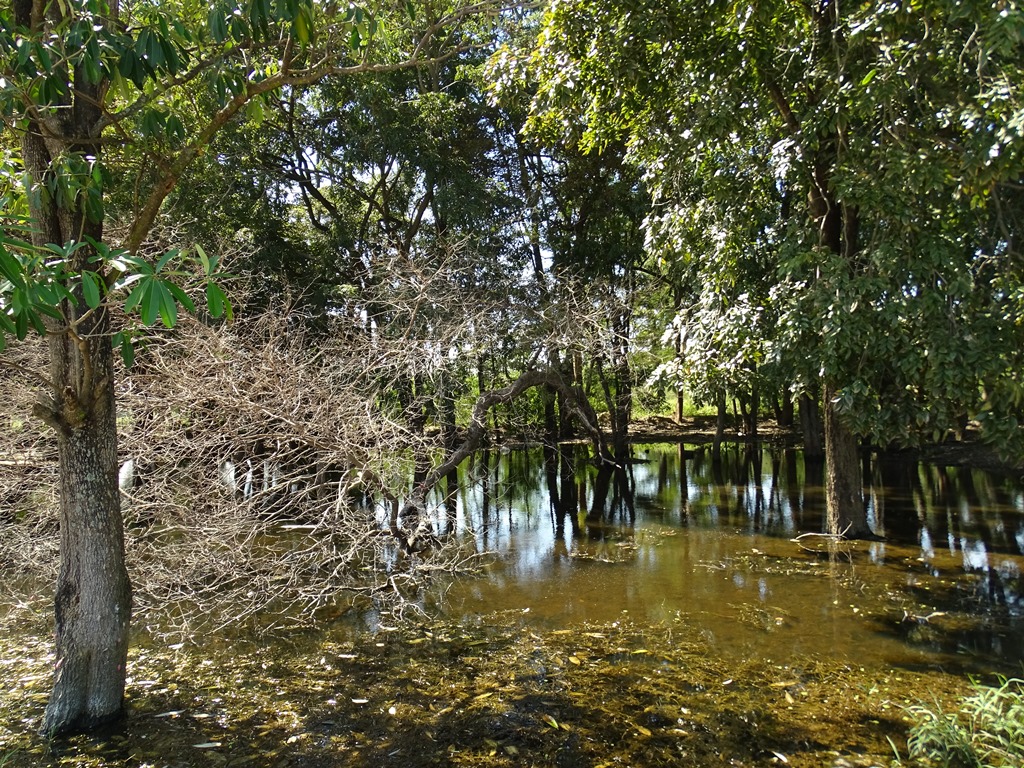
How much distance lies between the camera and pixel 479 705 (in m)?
4.54

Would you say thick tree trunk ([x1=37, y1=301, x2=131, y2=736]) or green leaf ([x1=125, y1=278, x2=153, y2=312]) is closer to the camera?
green leaf ([x1=125, y1=278, x2=153, y2=312])

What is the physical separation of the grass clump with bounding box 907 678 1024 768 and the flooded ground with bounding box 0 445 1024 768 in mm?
218

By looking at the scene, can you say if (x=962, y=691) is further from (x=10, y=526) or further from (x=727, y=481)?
(x=727, y=481)

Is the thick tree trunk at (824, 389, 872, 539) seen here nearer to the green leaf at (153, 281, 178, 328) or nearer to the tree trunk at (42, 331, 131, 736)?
the tree trunk at (42, 331, 131, 736)

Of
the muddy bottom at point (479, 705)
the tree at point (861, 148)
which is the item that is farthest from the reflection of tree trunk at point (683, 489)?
the muddy bottom at point (479, 705)

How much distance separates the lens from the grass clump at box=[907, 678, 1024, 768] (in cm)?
356

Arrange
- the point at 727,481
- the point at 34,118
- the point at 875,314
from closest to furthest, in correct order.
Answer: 1. the point at 34,118
2. the point at 875,314
3. the point at 727,481

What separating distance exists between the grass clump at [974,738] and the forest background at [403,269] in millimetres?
2742

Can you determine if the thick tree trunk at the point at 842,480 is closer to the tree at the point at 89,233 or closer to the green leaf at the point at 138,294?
the tree at the point at 89,233

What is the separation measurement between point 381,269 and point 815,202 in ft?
20.0

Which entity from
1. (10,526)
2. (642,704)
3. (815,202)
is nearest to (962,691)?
(642,704)

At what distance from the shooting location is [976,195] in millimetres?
5715

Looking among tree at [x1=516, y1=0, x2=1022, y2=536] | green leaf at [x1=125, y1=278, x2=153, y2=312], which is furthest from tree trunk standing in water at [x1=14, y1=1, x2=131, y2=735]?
tree at [x1=516, y1=0, x2=1022, y2=536]

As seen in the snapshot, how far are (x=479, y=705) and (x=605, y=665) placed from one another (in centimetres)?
117
